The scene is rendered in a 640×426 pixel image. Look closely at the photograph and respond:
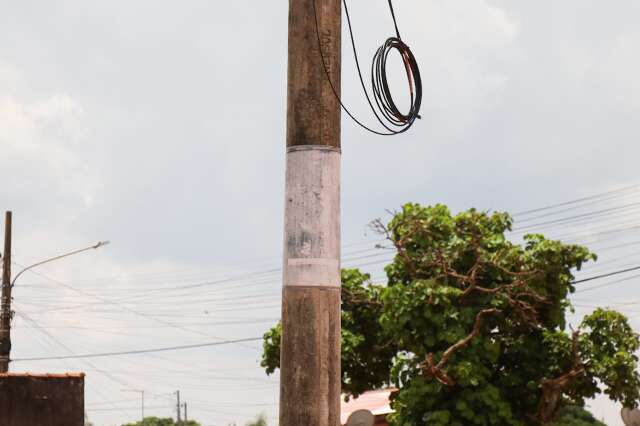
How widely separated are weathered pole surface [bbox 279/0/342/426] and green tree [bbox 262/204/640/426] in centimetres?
2062

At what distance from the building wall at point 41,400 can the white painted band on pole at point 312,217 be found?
9186 mm

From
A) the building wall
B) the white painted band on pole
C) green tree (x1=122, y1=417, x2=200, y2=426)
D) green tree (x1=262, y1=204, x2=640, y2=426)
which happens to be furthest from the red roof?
green tree (x1=122, y1=417, x2=200, y2=426)

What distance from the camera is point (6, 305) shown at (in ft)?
128

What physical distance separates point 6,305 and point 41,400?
2459 centimetres

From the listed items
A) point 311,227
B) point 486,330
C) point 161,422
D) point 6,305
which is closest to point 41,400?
point 311,227

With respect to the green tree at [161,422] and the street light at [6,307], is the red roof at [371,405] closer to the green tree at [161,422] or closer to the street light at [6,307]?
the street light at [6,307]

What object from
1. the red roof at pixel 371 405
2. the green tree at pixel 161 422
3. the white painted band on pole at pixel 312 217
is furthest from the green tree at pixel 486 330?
the green tree at pixel 161 422

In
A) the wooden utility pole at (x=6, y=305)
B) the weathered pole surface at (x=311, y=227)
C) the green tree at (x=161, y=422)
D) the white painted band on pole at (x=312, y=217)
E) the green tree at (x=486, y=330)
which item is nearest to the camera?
the weathered pole surface at (x=311, y=227)

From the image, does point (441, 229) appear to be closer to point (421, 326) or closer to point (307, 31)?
point (421, 326)

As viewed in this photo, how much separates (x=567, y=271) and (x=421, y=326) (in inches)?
182

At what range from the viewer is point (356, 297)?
32.7 meters

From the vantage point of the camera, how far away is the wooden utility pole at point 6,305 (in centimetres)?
3706

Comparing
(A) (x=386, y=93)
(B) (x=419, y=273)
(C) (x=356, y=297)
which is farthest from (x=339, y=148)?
(C) (x=356, y=297)

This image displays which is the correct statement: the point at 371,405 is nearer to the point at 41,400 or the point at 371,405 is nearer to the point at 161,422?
the point at 41,400
